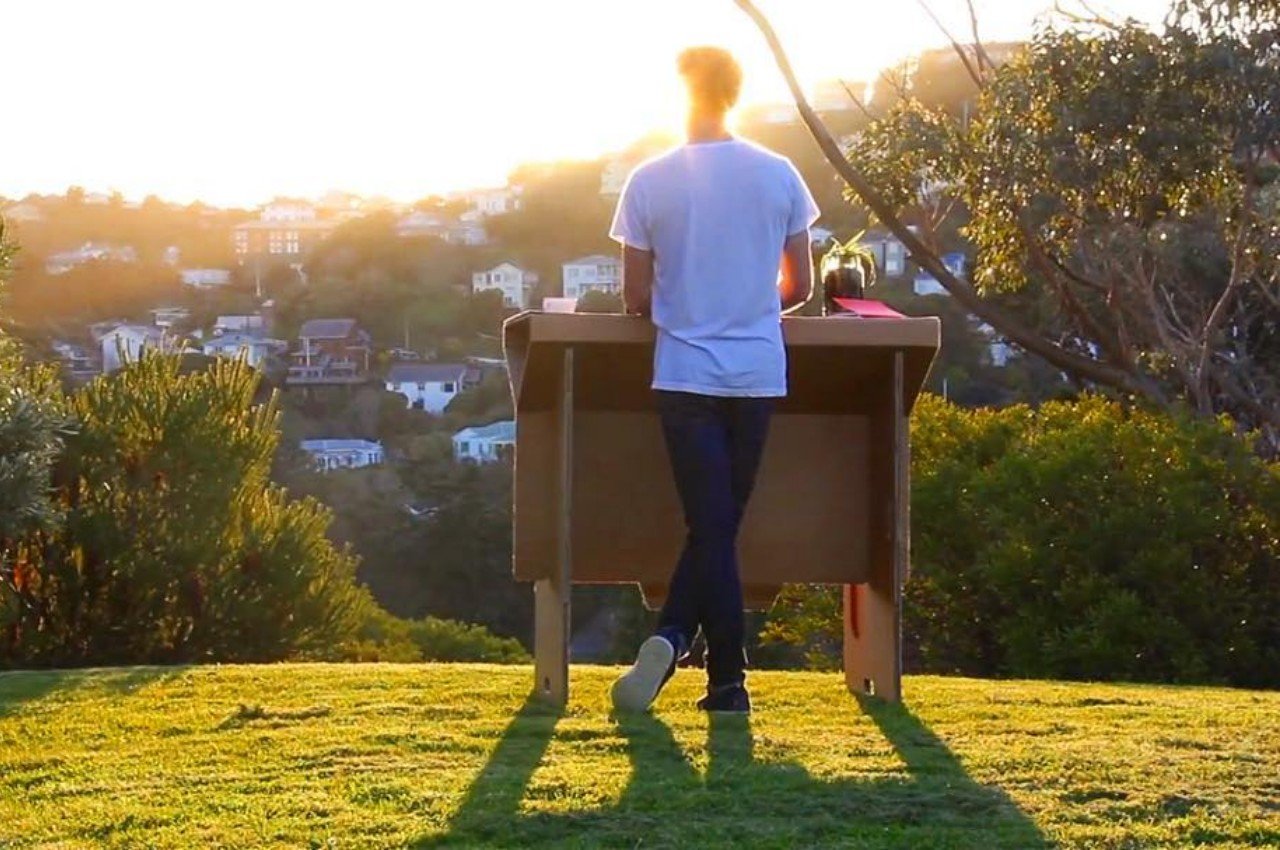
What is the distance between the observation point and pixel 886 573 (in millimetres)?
5332

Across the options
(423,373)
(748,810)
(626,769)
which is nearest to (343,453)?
(423,373)

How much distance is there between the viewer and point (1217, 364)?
1689 cm

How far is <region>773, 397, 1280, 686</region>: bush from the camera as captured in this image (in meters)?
8.22

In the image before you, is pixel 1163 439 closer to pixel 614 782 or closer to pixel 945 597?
pixel 945 597

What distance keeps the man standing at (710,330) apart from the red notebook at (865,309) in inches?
15.9

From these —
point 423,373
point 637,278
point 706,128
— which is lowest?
point 423,373

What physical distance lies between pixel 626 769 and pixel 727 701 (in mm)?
926

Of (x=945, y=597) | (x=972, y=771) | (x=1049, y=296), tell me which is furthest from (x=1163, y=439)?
(x=1049, y=296)

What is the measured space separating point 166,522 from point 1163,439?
502 cm

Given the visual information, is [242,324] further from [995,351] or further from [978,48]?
[978,48]

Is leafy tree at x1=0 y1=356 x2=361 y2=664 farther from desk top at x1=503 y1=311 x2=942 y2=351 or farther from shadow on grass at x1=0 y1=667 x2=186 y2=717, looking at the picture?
desk top at x1=503 y1=311 x2=942 y2=351

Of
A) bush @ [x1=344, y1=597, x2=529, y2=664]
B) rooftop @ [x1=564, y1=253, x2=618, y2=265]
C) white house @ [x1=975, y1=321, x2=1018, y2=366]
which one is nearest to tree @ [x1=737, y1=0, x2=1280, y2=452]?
bush @ [x1=344, y1=597, x2=529, y2=664]

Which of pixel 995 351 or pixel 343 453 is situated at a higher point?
pixel 995 351

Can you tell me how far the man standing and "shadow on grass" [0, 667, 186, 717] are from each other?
175cm
